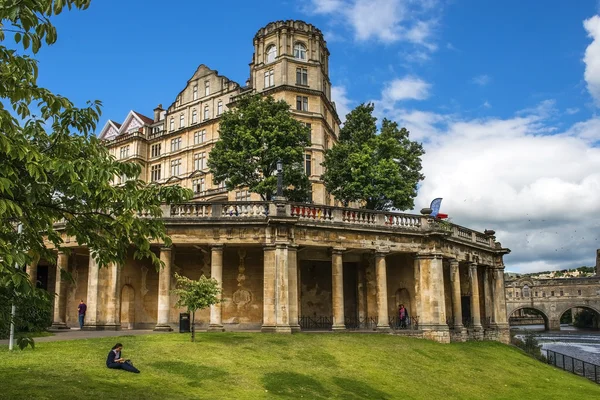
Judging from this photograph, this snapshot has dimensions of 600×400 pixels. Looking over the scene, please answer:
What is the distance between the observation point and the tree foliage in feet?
24.9

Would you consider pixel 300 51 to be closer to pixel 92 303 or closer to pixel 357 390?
pixel 92 303

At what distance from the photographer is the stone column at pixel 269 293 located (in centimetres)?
2658

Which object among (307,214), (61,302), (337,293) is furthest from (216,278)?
(61,302)

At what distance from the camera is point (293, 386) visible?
1703 centimetres

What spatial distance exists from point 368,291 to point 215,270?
32.7ft

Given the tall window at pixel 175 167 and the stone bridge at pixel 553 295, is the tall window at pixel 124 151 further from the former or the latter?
the stone bridge at pixel 553 295

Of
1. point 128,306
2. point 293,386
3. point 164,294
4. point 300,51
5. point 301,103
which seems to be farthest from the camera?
point 300,51

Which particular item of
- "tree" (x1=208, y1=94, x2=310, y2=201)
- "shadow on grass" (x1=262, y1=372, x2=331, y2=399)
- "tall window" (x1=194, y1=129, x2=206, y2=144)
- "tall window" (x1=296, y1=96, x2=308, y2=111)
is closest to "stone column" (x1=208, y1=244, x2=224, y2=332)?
"shadow on grass" (x1=262, y1=372, x2=331, y2=399)

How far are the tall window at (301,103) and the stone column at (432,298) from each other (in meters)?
28.3

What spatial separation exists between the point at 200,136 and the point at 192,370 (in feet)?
155

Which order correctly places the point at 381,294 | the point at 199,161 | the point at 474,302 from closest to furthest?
the point at 381,294 → the point at 474,302 → the point at 199,161

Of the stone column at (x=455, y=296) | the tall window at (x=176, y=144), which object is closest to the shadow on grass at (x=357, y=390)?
the stone column at (x=455, y=296)

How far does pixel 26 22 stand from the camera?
7.16 metres

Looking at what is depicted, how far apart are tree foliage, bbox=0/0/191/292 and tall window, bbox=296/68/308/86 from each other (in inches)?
1843
